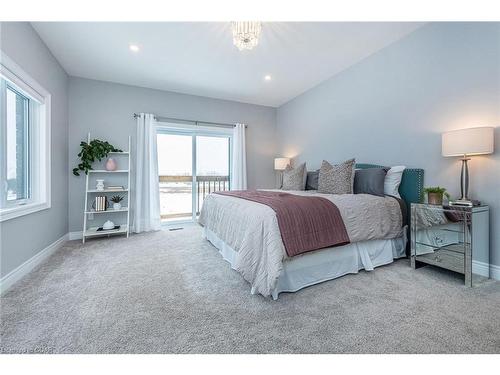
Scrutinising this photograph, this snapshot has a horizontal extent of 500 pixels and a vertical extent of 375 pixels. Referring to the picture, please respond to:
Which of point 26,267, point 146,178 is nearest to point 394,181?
point 146,178

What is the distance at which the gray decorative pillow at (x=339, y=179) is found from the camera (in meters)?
2.78

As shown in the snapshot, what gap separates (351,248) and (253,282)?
1059 mm

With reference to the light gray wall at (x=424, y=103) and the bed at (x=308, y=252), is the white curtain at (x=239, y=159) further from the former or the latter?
the bed at (x=308, y=252)

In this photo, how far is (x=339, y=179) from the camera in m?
2.84

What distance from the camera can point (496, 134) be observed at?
2.00m

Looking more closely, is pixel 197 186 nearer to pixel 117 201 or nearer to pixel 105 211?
pixel 117 201

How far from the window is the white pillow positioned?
3.80 m

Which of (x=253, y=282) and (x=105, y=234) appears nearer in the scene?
(x=253, y=282)

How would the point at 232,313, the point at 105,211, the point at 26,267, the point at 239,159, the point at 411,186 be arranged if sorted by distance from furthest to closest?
the point at 239,159
the point at 105,211
the point at 411,186
the point at 26,267
the point at 232,313

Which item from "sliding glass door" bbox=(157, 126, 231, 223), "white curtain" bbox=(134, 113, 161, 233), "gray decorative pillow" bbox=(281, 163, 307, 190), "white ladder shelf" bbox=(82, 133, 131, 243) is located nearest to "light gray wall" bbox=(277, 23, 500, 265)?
"gray decorative pillow" bbox=(281, 163, 307, 190)

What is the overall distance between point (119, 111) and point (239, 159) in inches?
91.7
